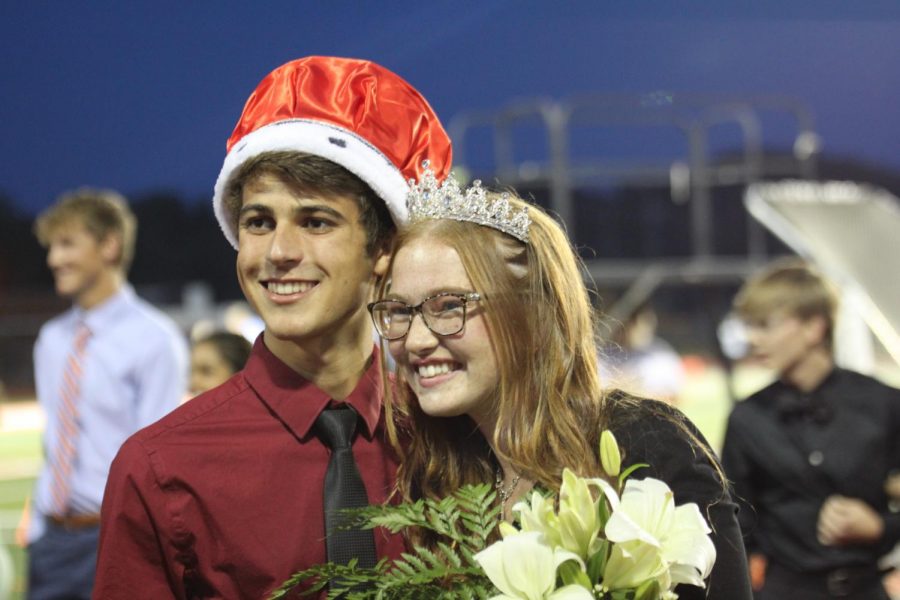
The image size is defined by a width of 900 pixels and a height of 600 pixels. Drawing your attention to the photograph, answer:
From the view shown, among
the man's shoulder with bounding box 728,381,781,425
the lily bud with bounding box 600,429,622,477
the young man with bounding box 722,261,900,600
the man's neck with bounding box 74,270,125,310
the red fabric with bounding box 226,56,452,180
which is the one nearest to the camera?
the lily bud with bounding box 600,429,622,477

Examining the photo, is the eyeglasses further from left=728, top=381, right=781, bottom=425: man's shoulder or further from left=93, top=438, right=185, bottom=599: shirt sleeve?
left=728, top=381, right=781, bottom=425: man's shoulder

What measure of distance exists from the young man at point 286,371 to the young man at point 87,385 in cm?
242

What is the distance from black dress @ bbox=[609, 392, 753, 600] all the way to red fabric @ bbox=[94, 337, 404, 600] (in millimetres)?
441

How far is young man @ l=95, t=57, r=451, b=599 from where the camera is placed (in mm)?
1853

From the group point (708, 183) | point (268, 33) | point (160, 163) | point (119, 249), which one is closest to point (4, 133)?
point (160, 163)

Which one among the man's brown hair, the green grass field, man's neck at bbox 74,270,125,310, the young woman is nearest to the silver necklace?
the young woman

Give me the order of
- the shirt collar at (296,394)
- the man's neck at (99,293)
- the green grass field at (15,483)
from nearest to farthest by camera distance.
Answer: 1. the shirt collar at (296,394)
2. the man's neck at (99,293)
3. the green grass field at (15,483)

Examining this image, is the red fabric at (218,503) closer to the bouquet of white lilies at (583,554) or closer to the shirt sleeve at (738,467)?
the bouquet of white lilies at (583,554)

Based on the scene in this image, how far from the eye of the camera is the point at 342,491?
1936mm

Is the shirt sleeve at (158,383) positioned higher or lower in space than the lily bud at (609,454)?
lower

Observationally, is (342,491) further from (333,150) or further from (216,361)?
(216,361)

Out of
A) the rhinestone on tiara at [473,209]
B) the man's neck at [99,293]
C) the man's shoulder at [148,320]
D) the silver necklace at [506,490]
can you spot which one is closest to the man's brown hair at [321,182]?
the rhinestone on tiara at [473,209]

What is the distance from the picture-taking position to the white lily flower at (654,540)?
1.42 m

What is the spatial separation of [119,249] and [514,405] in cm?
333
